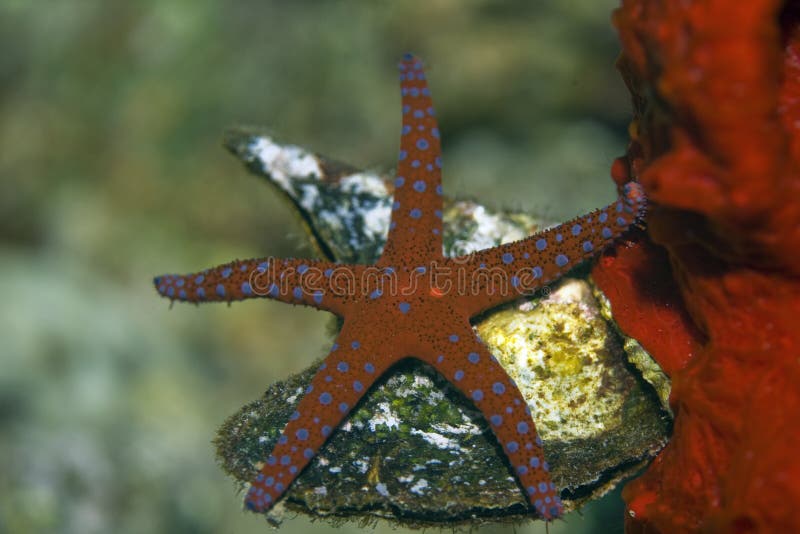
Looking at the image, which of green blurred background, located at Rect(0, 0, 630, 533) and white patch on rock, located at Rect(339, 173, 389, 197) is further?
green blurred background, located at Rect(0, 0, 630, 533)

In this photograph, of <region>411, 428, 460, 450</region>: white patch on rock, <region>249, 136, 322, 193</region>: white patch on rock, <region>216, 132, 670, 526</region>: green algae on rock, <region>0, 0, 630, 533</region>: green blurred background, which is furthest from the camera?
<region>0, 0, 630, 533</region>: green blurred background

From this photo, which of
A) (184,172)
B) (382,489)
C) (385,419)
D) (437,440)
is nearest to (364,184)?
(385,419)

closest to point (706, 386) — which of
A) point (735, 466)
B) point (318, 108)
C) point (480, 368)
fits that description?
point (735, 466)

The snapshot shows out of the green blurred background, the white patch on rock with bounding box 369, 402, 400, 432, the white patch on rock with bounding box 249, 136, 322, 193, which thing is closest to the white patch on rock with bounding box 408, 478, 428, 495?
the white patch on rock with bounding box 369, 402, 400, 432

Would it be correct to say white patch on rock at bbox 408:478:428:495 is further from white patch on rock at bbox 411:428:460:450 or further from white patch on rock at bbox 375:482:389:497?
white patch on rock at bbox 411:428:460:450

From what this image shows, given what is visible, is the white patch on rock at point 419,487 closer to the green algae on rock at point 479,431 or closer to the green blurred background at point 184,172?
the green algae on rock at point 479,431

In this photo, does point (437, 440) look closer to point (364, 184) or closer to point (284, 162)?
point (364, 184)

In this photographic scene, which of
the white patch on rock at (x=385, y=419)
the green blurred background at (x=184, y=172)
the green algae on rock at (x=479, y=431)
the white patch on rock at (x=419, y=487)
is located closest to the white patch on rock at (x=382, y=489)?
the green algae on rock at (x=479, y=431)

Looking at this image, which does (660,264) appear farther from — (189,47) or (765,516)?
(189,47)
